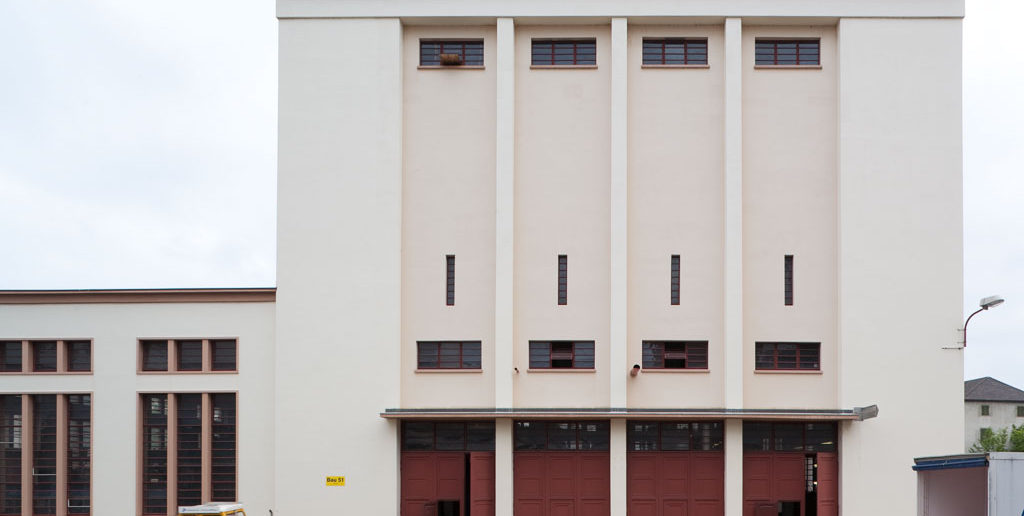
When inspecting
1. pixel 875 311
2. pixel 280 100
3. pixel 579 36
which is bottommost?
pixel 875 311

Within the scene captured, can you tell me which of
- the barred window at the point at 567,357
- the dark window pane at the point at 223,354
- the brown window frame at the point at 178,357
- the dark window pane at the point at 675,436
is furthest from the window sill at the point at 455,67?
the dark window pane at the point at 675,436

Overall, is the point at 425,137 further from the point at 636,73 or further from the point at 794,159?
the point at 794,159

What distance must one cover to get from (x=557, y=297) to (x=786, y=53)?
8.79 m

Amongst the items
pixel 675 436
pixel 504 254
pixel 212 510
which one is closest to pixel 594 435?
pixel 675 436

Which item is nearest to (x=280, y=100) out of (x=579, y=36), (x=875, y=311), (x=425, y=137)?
(x=425, y=137)

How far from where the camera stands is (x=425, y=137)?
23.6 m

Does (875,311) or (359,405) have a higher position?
(875,311)

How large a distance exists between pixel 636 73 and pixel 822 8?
4.96m

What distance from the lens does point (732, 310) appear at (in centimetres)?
2258

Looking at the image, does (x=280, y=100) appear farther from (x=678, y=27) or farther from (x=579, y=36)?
(x=678, y=27)

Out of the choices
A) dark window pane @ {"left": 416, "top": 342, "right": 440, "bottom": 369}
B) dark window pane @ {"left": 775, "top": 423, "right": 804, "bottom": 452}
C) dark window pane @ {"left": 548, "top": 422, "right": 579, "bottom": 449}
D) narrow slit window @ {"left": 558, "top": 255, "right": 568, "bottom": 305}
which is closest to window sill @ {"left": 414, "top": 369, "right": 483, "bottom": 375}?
dark window pane @ {"left": 416, "top": 342, "right": 440, "bottom": 369}

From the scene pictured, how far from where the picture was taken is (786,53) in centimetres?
2359

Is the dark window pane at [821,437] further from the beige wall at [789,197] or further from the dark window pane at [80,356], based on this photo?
the dark window pane at [80,356]

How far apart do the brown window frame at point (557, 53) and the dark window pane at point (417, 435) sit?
32.2ft
